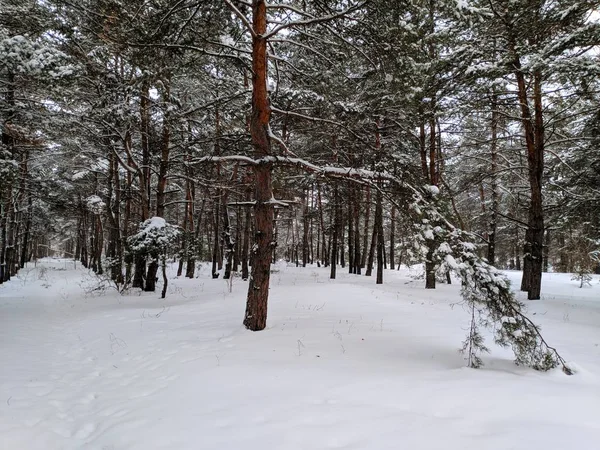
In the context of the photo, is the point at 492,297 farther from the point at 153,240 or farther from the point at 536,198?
the point at 153,240

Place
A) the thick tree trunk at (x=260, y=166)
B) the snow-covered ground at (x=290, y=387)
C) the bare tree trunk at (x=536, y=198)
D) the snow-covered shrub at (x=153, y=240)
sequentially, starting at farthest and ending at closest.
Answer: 1. the snow-covered shrub at (x=153, y=240)
2. the bare tree trunk at (x=536, y=198)
3. the thick tree trunk at (x=260, y=166)
4. the snow-covered ground at (x=290, y=387)

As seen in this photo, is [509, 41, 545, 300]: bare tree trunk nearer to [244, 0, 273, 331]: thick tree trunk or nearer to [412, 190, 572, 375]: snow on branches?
[412, 190, 572, 375]: snow on branches

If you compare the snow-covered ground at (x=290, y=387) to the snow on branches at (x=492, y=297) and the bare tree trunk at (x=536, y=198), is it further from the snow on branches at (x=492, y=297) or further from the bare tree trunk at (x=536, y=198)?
the bare tree trunk at (x=536, y=198)

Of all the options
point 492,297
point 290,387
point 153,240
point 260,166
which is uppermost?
point 260,166

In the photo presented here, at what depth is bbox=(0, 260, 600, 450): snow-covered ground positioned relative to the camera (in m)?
2.80

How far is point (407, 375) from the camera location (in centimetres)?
405

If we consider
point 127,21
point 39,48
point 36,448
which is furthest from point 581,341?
point 39,48

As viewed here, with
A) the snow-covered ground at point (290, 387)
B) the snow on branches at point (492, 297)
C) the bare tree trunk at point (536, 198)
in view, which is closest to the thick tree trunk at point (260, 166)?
the snow-covered ground at point (290, 387)

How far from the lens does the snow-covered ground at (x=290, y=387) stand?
2805 millimetres

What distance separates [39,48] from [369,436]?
380 inches

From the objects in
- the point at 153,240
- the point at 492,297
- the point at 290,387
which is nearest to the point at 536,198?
the point at 492,297

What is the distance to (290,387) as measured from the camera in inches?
155

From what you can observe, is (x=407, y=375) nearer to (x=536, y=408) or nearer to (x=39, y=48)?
(x=536, y=408)

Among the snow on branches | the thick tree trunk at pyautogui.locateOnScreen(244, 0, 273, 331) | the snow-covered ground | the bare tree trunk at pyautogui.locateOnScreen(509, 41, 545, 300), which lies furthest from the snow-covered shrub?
the bare tree trunk at pyautogui.locateOnScreen(509, 41, 545, 300)
